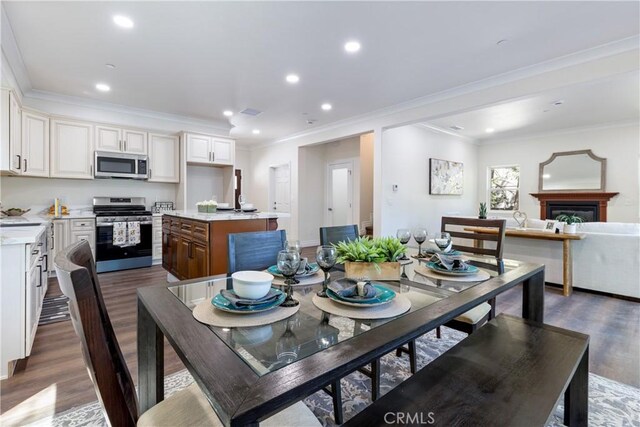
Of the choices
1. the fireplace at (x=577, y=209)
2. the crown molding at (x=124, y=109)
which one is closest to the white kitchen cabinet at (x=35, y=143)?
the crown molding at (x=124, y=109)

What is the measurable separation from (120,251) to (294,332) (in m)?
4.69

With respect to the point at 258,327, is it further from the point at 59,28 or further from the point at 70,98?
the point at 70,98

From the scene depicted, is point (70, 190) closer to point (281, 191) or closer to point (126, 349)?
point (126, 349)

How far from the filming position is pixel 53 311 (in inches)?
117

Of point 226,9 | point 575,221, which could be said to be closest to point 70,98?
point 226,9

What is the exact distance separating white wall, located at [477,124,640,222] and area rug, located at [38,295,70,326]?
836 cm

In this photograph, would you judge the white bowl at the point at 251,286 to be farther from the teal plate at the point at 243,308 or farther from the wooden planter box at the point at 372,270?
the wooden planter box at the point at 372,270

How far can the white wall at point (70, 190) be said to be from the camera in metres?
4.30

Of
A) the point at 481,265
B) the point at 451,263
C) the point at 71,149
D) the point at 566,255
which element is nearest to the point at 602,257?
the point at 566,255

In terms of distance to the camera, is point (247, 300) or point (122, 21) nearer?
point (247, 300)

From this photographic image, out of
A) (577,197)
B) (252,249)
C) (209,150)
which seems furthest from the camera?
(577,197)

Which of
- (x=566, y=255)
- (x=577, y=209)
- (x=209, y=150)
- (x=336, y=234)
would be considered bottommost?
(x=566, y=255)

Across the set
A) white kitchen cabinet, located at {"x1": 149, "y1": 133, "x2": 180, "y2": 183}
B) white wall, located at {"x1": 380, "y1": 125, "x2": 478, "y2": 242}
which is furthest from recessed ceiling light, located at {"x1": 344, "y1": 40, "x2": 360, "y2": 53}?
white kitchen cabinet, located at {"x1": 149, "y1": 133, "x2": 180, "y2": 183}

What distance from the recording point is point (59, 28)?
8.80 feet
